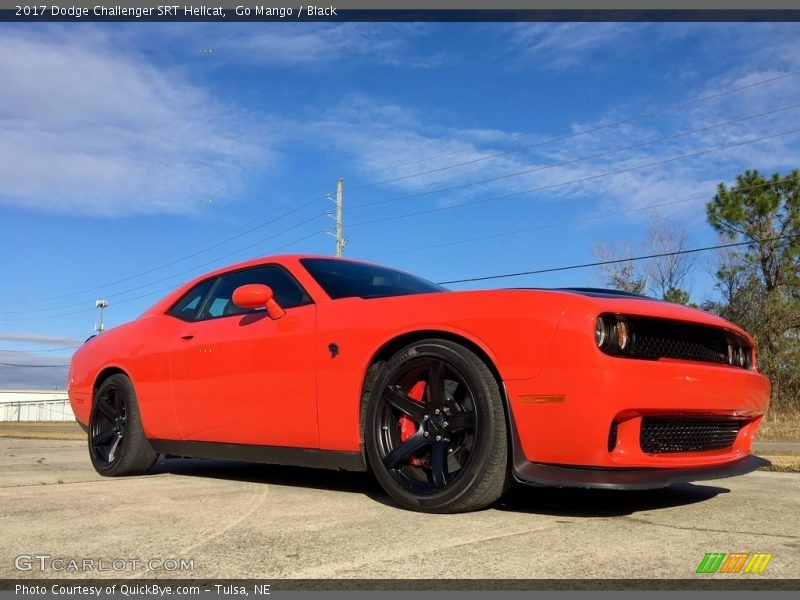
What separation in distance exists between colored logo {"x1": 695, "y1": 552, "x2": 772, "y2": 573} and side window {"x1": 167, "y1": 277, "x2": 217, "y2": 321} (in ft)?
11.7

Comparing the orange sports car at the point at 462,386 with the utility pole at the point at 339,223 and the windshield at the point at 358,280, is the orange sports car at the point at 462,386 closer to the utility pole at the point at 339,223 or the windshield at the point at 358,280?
the windshield at the point at 358,280

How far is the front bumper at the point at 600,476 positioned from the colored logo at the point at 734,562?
0.46 m

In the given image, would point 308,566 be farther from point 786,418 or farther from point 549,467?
point 786,418

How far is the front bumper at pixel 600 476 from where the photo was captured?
276 centimetres

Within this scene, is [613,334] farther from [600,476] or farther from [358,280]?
[358,280]

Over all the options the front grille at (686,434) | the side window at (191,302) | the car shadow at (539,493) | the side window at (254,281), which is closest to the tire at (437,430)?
the car shadow at (539,493)

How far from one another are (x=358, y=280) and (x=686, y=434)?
203cm

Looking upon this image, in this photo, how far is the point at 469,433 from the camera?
312cm

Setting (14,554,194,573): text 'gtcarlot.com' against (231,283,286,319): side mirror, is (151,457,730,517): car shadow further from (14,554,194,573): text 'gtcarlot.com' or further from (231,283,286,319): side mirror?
(14,554,194,573): text 'gtcarlot.com'

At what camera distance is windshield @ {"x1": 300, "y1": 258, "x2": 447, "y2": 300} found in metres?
4.08

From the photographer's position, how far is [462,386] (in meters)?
3.21
